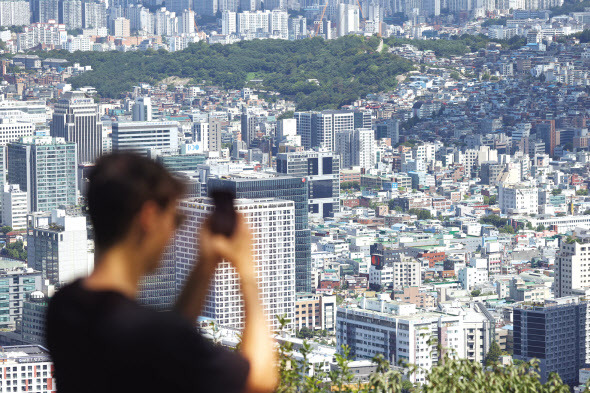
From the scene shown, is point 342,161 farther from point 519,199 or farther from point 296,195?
point 296,195

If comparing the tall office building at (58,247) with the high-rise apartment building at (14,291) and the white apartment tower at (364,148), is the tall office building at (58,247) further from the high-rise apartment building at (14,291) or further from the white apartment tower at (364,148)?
the white apartment tower at (364,148)

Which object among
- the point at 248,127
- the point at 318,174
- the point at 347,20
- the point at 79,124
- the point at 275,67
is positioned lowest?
the point at 318,174

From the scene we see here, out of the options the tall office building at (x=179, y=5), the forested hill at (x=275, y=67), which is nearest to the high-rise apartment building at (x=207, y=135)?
the forested hill at (x=275, y=67)

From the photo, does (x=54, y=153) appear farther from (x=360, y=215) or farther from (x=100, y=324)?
(x=100, y=324)

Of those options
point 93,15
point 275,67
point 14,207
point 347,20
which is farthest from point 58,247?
point 93,15

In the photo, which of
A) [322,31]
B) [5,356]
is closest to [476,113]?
[322,31]

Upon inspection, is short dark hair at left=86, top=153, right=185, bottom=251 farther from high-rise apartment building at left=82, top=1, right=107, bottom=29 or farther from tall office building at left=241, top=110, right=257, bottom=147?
high-rise apartment building at left=82, top=1, right=107, bottom=29
